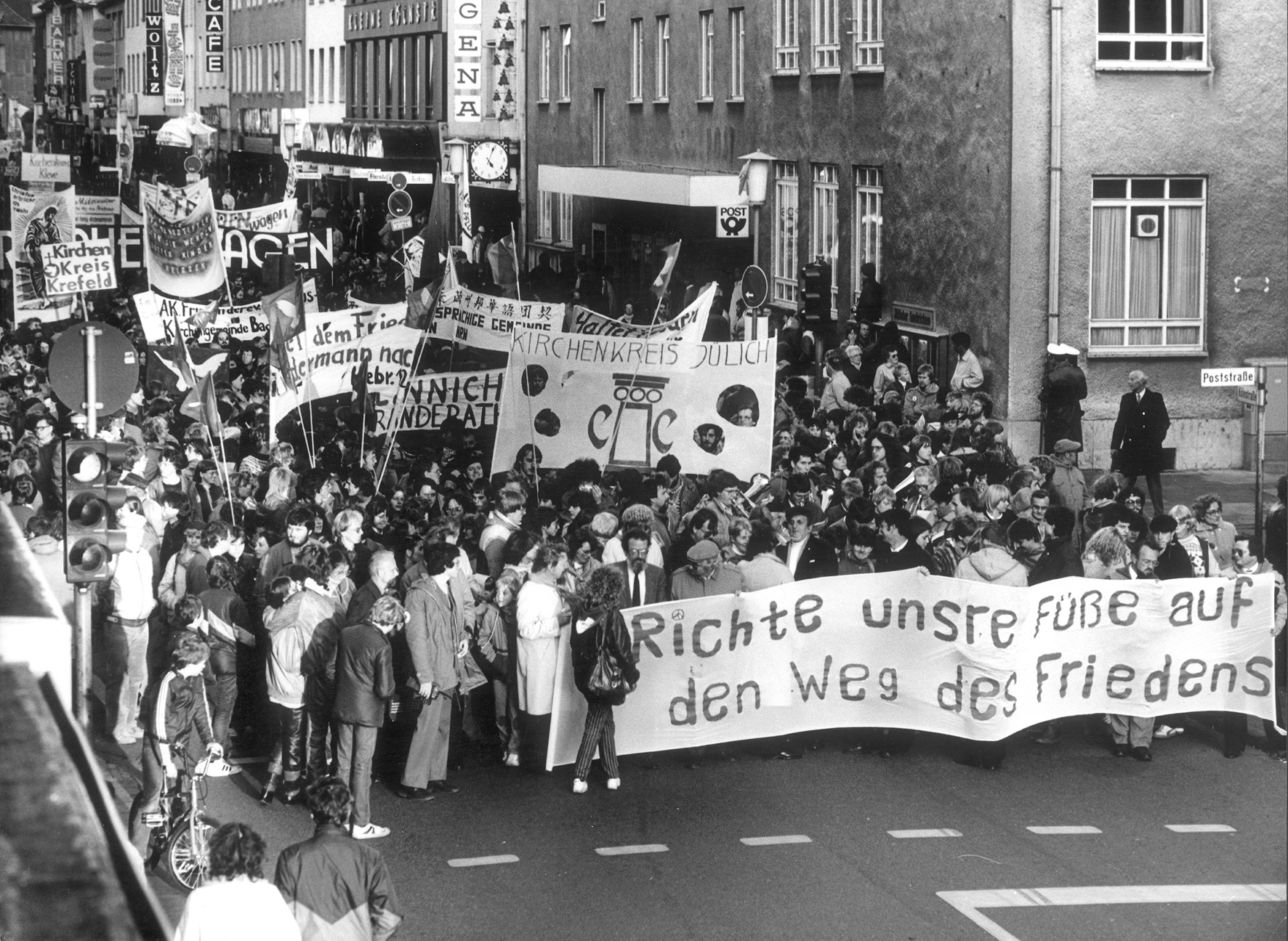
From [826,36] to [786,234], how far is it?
3.31m

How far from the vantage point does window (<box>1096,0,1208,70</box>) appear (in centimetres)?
2144

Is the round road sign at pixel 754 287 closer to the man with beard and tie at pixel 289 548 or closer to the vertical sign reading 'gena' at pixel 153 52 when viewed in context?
the man with beard and tie at pixel 289 548

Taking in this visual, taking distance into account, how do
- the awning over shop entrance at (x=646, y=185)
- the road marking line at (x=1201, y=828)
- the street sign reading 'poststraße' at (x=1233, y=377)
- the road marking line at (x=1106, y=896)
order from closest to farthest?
the road marking line at (x=1106, y=896), the road marking line at (x=1201, y=828), the street sign reading 'poststraße' at (x=1233, y=377), the awning over shop entrance at (x=646, y=185)

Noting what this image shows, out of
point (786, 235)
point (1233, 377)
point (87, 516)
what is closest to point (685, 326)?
point (1233, 377)

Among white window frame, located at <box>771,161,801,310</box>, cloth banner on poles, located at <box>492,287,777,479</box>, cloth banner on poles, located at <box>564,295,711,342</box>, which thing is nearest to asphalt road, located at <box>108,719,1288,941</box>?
cloth banner on poles, located at <box>492,287,777,479</box>

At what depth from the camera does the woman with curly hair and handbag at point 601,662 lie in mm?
10211

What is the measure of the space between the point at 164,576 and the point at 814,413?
8.74m

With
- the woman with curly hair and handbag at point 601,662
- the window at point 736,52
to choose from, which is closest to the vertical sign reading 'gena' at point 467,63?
the window at point 736,52

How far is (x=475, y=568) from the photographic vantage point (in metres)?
12.5

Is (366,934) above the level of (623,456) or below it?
below

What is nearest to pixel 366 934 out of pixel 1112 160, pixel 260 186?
pixel 1112 160

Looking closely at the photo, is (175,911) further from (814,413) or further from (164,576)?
(814,413)

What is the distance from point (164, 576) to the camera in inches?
475

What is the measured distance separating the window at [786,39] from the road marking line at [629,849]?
69.4ft
